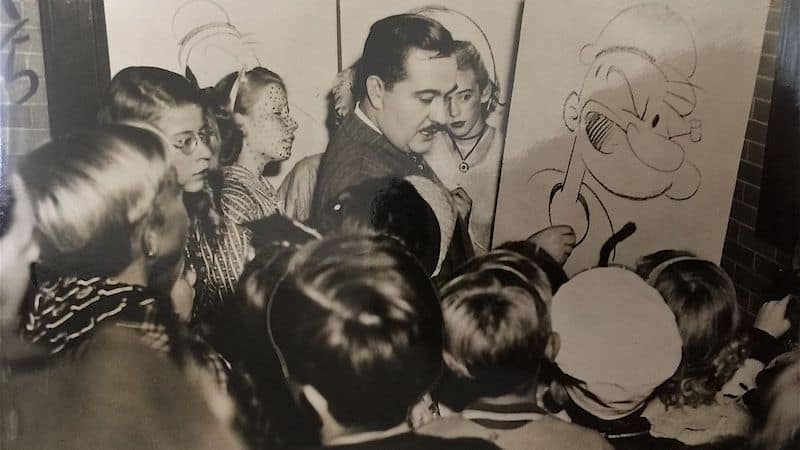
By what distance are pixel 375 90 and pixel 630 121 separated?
310mm

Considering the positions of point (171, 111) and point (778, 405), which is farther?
point (778, 405)

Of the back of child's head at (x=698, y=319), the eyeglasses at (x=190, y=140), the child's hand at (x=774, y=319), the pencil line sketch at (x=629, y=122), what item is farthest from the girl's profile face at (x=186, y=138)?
the child's hand at (x=774, y=319)

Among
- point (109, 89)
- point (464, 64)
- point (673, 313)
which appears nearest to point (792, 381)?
point (673, 313)

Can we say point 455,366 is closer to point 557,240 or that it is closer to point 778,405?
point 557,240

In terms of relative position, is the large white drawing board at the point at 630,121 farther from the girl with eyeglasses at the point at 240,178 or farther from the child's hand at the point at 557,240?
the girl with eyeglasses at the point at 240,178

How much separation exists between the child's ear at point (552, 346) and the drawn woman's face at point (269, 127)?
0.39m

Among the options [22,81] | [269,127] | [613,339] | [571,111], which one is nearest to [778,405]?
[613,339]

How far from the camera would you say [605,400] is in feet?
3.15

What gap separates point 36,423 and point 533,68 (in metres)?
0.71

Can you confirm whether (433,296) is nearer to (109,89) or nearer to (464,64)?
(464,64)

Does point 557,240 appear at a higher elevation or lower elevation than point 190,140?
lower

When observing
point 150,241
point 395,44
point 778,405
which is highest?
point 395,44

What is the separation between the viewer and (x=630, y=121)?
0.93m

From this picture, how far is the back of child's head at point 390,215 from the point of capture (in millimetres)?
905
